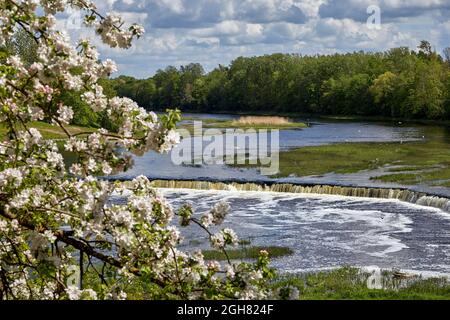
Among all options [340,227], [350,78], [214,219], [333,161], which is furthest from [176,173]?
[350,78]

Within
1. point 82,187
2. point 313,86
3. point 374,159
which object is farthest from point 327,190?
point 313,86

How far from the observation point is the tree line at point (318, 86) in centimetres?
10194

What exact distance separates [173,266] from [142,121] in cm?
135

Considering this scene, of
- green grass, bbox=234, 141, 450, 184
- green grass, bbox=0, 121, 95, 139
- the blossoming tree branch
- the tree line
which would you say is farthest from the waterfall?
the tree line

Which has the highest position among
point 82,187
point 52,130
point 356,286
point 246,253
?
point 82,187

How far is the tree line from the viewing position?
101938 millimetres

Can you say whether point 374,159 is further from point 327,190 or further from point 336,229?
point 336,229

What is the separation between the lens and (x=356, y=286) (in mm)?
19984

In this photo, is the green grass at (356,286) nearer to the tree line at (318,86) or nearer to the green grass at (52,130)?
the green grass at (52,130)

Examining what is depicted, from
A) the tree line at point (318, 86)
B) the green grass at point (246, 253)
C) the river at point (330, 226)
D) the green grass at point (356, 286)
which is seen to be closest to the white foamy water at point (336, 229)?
the river at point (330, 226)

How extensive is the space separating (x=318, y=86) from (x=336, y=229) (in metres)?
108

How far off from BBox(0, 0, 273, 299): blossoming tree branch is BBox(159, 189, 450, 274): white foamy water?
16.7 metres

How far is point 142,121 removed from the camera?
22.6ft
